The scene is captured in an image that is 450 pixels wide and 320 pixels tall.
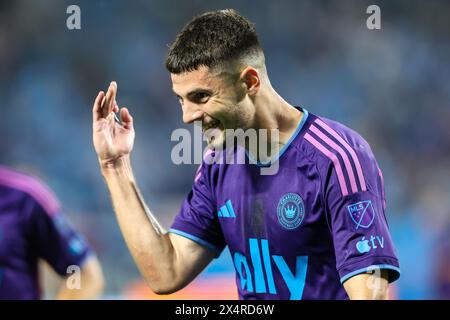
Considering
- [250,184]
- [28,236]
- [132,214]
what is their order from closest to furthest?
[132,214] < [250,184] < [28,236]

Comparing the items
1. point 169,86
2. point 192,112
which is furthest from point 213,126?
point 169,86

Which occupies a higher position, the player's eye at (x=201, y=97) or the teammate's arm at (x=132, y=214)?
the player's eye at (x=201, y=97)

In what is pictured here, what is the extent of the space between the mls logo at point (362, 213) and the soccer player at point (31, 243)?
2.04m

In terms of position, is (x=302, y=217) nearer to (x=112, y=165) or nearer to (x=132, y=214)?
(x=132, y=214)

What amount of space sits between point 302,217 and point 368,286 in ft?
1.39

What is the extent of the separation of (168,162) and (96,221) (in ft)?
3.13

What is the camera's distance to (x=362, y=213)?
255 centimetres

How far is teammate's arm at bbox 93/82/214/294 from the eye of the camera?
289 cm

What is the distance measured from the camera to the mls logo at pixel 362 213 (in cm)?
254

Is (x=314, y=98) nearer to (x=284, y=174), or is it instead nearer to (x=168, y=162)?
(x=168, y=162)
